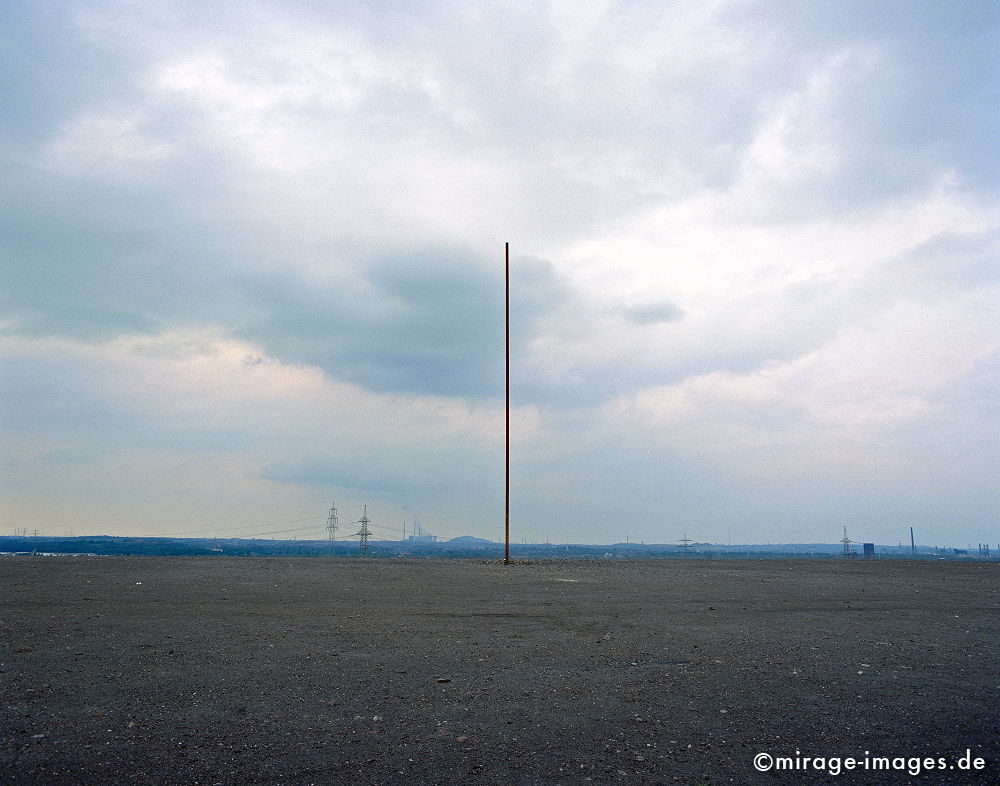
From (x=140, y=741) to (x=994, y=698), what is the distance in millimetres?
10488

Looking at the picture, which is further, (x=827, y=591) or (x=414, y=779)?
(x=827, y=591)

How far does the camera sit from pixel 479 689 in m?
8.89

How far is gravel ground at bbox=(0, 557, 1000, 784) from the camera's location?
21.3 ft

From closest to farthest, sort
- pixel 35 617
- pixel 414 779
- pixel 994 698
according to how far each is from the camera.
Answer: pixel 414 779, pixel 994 698, pixel 35 617

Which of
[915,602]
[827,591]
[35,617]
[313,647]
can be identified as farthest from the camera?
[827,591]

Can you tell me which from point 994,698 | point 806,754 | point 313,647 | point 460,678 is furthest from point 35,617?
point 994,698

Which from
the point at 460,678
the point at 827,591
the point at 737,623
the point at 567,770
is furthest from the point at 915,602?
the point at 567,770

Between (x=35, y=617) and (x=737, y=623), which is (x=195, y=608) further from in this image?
(x=737, y=623)

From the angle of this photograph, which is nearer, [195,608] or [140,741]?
[140,741]

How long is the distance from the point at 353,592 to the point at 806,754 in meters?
15.1

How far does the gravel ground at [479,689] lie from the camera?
21.3 ft

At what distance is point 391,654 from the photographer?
10906mm

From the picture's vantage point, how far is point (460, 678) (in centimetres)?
942

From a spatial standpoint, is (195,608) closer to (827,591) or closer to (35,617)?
(35,617)
